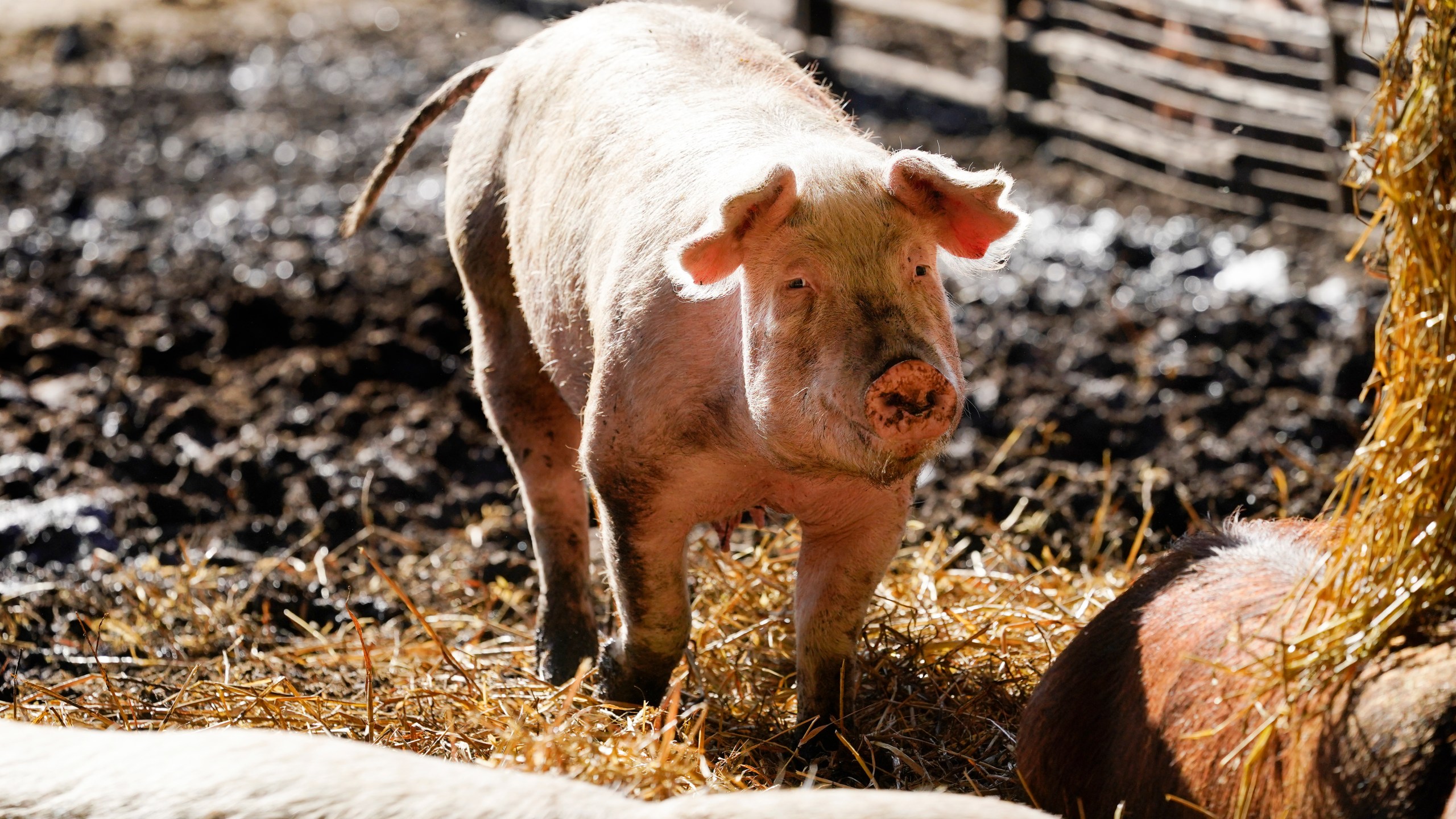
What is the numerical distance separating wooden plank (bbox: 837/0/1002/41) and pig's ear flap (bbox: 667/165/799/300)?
7.58 meters

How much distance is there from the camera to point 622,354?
3.40 meters

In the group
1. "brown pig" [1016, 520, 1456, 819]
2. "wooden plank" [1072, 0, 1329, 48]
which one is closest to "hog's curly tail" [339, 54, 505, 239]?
"brown pig" [1016, 520, 1456, 819]

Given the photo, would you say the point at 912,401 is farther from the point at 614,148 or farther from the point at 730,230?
the point at 614,148

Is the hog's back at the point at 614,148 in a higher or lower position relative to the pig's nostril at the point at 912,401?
higher

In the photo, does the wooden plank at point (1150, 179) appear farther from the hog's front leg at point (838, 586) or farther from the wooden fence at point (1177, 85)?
the hog's front leg at point (838, 586)

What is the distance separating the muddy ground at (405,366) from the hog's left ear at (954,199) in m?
0.91

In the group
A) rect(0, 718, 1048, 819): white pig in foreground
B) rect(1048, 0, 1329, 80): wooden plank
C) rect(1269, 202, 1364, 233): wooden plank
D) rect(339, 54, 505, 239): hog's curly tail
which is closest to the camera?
rect(0, 718, 1048, 819): white pig in foreground

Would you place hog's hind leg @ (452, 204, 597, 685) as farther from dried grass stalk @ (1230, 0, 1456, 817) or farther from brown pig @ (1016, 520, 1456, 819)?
dried grass stalk @ (1230, 0, 1456, 817)

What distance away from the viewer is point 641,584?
11.8ft

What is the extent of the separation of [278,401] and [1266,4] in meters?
6.26

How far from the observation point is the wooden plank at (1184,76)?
855 centimetres

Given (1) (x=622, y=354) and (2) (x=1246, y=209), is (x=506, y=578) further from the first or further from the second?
(2) (x=1246, y=209)

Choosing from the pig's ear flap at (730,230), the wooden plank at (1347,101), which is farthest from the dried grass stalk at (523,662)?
the wooden plank at (1347,101)

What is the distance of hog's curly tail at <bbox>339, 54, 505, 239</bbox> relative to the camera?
482 centimetres
